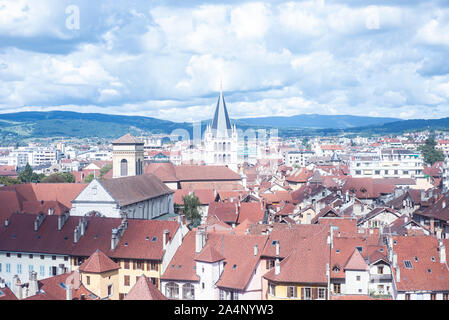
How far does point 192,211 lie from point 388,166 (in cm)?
5810

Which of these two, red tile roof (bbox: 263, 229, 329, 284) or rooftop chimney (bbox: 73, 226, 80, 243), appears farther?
rooftop chimney (bbox: 73, 226, 80, 243)

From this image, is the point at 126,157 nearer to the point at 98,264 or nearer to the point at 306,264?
the point at 98,264

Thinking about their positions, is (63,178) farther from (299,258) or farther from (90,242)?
(299,258)

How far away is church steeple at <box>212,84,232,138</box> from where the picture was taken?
148 metres

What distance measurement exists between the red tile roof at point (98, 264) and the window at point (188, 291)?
551 cm

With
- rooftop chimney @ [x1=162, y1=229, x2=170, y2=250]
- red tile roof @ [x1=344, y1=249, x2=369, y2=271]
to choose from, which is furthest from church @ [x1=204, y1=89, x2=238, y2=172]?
red tile roof @ [x1=344, y1=249, x2=369, y2=271]

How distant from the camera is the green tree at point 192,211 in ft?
233

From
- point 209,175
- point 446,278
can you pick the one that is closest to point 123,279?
point 446,278

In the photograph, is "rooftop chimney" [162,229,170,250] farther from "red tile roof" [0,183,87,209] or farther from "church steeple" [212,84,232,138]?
"church steeple" [212,84,232,138]

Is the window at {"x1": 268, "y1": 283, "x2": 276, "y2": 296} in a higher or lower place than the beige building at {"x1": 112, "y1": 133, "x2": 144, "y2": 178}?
lower

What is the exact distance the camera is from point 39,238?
46.9 metres

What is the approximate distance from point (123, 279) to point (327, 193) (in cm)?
4392

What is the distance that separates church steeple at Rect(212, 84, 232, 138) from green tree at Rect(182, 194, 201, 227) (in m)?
70.6

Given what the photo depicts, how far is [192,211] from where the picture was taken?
2859 inches
